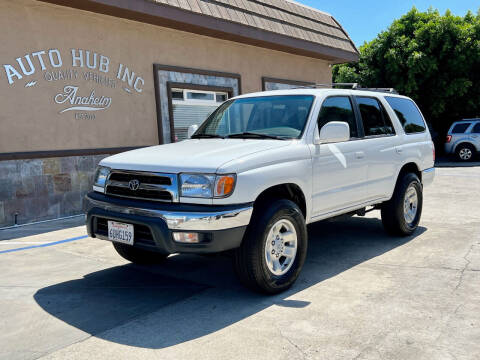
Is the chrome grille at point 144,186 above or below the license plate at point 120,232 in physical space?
above

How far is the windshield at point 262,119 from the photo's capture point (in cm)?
480

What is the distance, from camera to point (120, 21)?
31.0ft

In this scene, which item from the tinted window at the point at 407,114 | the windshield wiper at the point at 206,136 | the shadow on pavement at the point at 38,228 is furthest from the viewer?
the shadow on pavement at the point at 38,228

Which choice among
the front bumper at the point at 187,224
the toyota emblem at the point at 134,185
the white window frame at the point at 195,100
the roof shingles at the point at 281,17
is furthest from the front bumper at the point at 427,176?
the white window frame at the point at 195,100

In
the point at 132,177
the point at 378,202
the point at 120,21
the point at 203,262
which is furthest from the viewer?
the point at 120,21

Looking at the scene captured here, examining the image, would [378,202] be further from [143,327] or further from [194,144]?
[143,327]

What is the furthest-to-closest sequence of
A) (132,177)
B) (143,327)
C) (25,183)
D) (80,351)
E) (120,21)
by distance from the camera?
(120,21)
(25,183)
(132,177)
(143,327)
(80,351)

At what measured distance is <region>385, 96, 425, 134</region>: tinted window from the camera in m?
6.33

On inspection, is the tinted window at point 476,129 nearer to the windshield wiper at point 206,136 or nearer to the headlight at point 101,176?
the windshield wiper at point 206,136

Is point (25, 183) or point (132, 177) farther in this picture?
point (25, 183)

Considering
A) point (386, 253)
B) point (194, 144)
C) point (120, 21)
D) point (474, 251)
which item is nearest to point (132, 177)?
point (194, 144)

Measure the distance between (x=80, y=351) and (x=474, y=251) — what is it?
4.45 metres

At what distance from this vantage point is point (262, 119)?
507cm

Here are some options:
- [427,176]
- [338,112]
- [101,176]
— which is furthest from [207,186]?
[427,176]
